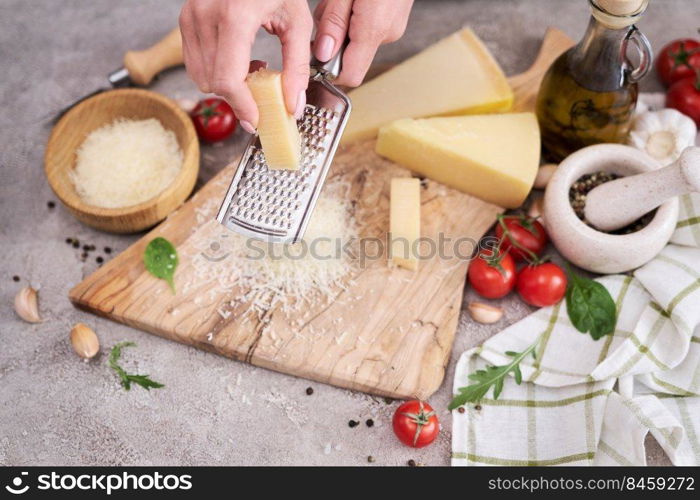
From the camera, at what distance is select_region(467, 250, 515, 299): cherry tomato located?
88.1 inches

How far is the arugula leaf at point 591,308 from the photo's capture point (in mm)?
2189

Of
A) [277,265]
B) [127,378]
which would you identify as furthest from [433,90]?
[127,378]

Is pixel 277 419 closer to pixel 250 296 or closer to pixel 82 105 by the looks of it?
pixel 250 296

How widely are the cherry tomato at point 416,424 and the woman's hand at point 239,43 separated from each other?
2.93 ft

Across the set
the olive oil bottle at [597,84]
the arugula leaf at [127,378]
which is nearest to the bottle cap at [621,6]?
the olive oil bottle at [597,84]

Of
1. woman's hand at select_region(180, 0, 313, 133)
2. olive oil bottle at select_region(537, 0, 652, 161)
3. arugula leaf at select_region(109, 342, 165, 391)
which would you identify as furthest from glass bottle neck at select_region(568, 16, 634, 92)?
arugula leaf at select_region(109, 342, 165, 391)

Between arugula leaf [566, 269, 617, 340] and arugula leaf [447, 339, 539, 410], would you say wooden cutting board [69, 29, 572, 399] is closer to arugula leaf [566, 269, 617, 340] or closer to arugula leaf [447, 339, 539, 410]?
arugula leaf [447, 339, 539, 410]

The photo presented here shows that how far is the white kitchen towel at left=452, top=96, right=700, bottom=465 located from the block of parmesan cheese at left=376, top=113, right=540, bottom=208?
42 centimetres

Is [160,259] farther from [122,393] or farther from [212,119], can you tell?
[212,119]

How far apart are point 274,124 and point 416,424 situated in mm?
919

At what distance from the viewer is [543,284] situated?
87.7 inches

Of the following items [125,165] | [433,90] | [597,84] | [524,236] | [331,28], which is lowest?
[524,236]

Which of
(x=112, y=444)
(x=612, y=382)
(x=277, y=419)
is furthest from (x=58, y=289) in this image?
(x=612, y=382)

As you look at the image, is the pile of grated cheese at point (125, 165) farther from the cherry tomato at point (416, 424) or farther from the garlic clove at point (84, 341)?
the cherry tomato at point (416, 424)
